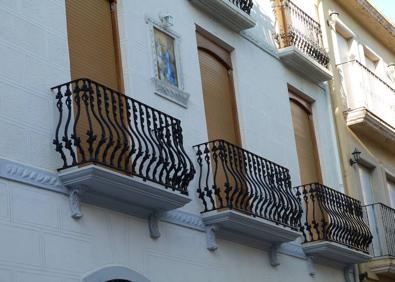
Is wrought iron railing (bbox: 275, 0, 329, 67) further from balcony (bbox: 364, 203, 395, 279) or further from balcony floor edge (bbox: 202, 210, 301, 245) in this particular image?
balcony floor edge (bbox: 202, 210, 301, 245)

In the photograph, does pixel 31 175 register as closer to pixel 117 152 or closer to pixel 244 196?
pixel 117 152

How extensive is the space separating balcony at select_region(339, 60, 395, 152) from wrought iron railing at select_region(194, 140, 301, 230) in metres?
4.75

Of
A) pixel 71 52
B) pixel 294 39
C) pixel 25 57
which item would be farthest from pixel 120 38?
pixel 294 39

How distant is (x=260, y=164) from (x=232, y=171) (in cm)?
106

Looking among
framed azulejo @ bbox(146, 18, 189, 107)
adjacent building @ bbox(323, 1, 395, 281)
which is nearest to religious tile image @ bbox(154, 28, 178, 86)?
framed azulejo @ bbox(146, 18, 189, 107)

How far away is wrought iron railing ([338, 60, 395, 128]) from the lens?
66.8 ft

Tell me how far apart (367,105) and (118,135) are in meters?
9.98

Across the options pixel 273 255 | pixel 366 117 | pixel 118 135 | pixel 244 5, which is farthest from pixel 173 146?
pixel 366 117

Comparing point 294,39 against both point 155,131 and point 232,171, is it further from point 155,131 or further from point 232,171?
point 155,131

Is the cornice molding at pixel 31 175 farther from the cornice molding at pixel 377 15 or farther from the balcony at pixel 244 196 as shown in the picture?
the cornice molding at pixel 377 15

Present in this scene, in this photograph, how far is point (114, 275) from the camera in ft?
37.8

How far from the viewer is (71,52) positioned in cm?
1220

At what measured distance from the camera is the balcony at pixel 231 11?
15688mm

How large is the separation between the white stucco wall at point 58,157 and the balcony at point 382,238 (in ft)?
8.23
